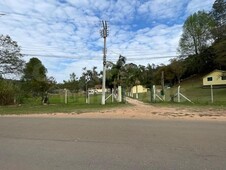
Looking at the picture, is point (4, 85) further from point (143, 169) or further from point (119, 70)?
point (143, 169)

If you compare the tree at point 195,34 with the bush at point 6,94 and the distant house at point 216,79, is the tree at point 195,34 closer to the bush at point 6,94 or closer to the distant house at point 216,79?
the distant house at point 216,79

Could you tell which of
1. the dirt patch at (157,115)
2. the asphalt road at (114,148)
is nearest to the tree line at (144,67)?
the dirt patch at (157,115)

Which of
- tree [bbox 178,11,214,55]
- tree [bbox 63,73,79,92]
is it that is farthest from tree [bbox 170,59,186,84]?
tree [bbox 63,73,79,92]

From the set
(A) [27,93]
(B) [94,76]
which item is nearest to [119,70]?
(B) [94,76]

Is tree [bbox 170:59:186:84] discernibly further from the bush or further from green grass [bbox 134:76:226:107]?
the bush

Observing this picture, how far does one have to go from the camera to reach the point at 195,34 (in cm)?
9862

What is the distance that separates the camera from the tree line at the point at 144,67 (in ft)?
128

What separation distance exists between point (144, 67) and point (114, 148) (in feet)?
226

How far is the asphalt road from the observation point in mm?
6512

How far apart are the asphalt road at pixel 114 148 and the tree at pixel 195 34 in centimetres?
8904

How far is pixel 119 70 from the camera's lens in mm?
52312

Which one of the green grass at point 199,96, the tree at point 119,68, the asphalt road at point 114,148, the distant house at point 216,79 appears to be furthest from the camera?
the distant house at point 216,79

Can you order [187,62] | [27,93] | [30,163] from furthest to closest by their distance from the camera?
[187,62]
[27,93]
[30,163]

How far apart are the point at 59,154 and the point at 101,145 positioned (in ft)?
4.58
